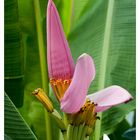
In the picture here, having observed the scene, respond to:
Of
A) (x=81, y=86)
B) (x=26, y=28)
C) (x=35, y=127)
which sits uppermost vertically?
(x=26, y=28)

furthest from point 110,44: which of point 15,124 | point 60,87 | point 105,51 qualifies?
point 15,124

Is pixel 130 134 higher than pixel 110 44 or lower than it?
lower

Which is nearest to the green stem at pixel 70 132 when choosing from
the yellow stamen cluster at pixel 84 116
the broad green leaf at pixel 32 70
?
the yellow stamen cluster at pixel 84 116

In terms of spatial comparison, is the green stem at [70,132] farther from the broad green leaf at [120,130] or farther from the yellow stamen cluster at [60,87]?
the broad green leaf at [120,130]

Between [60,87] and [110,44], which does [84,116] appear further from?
[110,44]

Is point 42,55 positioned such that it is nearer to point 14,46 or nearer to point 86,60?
point 14,46
